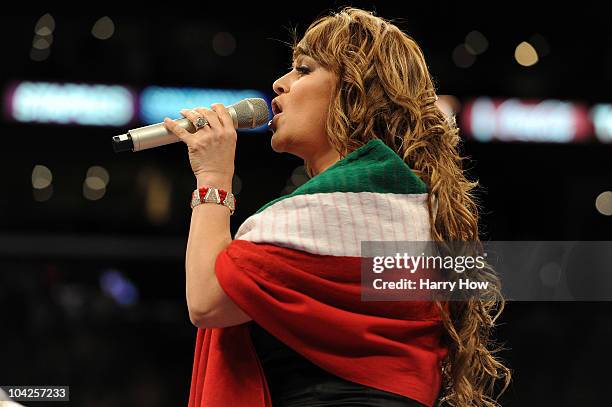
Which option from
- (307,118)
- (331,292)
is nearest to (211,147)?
(307,118)

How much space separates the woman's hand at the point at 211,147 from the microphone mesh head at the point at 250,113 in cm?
6

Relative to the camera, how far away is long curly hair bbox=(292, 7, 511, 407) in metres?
1.54

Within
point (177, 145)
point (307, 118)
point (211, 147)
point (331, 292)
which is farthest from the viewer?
point (177, 145)

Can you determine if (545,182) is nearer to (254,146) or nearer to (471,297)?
(254,146)

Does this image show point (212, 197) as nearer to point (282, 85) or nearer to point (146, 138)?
point (146, 138)

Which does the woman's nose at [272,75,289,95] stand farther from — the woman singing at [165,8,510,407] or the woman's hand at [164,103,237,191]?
the woman's hand at [164,103,237,191]

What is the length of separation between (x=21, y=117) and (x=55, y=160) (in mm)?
652

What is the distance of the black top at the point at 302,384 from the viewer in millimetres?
1388

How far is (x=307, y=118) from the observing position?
63.8 inches

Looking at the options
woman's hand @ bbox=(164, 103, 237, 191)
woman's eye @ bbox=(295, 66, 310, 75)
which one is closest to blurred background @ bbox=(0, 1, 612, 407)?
woman's eye @ bbox=(295, 66, 310, 75)

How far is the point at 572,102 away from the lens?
21.0 feet

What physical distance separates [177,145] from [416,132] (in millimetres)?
5548

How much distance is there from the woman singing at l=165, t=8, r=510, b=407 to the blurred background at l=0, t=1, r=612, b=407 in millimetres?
3906

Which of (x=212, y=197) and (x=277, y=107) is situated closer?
(x=212, y=197)
